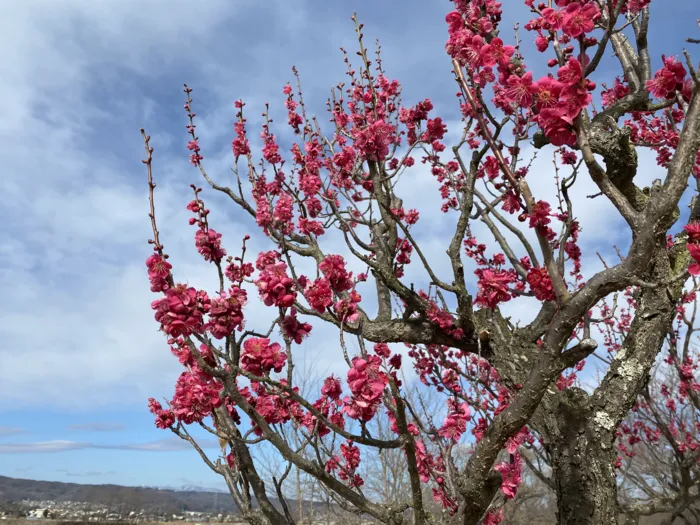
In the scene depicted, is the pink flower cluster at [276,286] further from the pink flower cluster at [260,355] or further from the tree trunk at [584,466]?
the tree trunk at [584,466]

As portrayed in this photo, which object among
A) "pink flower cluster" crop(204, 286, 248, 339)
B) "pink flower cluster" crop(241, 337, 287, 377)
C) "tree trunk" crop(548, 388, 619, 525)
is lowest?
"tree trunk" crop(548, 388, 619, 525)

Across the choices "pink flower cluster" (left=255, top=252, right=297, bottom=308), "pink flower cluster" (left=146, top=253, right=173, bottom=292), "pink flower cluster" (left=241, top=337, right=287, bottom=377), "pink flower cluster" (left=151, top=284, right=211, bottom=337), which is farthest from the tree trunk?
"pink flower cluster" (left=146, top=253, right=173, bottom=292)

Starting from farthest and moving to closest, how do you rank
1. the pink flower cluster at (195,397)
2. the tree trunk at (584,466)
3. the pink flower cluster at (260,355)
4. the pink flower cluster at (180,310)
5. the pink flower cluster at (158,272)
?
the tree trunk at (584,466), the pink flower cluster at (195,397), the pink flower cluster at (260,355), the pink flower cluster at (158,272), the pink flower cluster at (180,310)

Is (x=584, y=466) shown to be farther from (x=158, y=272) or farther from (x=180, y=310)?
(x=158, y=272)

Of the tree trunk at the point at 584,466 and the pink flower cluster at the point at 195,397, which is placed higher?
the pink flower cluster at the point at 195,397

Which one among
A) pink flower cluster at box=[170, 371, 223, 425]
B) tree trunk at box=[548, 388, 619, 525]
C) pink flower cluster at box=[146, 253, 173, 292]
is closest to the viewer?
pink flower cluster at box=[146, 253, 173, 292]

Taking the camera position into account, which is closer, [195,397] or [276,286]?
[276,286]

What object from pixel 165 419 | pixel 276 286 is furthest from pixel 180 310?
pixel 165 419

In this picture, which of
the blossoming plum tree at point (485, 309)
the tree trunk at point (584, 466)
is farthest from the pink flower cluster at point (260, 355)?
the tree trunk at point (584, 466)

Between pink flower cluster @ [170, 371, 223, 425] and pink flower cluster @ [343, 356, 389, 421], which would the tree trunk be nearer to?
pink flower cluster @ [343, 356, 389, 421]

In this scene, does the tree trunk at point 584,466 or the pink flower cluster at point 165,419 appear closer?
the tree trunk at point 584,466

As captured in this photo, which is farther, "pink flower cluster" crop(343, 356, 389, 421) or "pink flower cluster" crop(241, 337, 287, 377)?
"pink flower cluster" crop(241, 337, 287, 377)

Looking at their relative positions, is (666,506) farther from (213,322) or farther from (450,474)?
(213,322)

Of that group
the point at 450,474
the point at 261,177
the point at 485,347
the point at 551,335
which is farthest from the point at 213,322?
the point at 261,177
